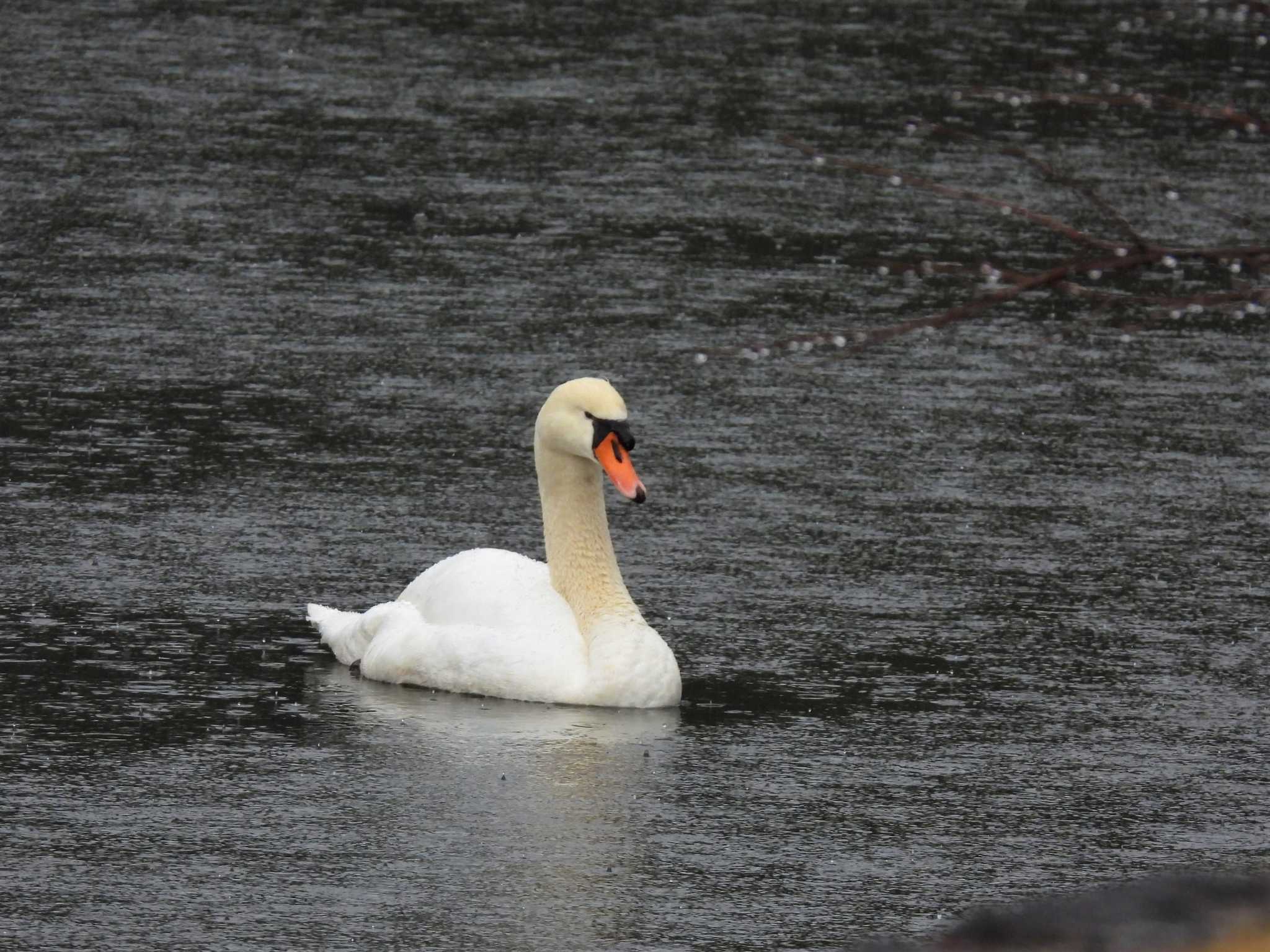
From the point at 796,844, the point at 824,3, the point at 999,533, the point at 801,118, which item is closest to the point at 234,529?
the point at 999,533

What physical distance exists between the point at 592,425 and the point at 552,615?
0.74 metres

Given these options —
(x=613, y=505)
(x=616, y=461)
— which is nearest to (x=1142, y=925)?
(x=616, y=461)

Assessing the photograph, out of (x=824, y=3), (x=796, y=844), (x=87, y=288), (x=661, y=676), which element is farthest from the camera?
(x=824, y=3)

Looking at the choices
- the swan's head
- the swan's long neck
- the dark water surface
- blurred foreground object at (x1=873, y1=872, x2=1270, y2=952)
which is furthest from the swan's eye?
blurred foreground object at (x1=873, y1=872, x2=1270, y2=952)

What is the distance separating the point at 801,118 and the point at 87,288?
7.94m

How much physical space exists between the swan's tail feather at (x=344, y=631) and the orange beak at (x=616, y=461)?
1.10 meters

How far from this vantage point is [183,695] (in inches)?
374

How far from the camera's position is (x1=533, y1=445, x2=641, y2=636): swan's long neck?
33.0 ft

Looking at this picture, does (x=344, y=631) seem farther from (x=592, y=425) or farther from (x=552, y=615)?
(x=592, y=425)

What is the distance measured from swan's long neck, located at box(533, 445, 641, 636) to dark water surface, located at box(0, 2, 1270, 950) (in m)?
0.55

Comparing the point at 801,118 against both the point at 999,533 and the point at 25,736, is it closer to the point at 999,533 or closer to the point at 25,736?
the point at 999,533

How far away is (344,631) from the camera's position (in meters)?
10.1

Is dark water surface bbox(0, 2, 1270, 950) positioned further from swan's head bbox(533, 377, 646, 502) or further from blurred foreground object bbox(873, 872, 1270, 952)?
blurred foreground object bbox(873, 872, 1270, 952)

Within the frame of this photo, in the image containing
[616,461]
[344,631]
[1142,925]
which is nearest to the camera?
[1142,925]
